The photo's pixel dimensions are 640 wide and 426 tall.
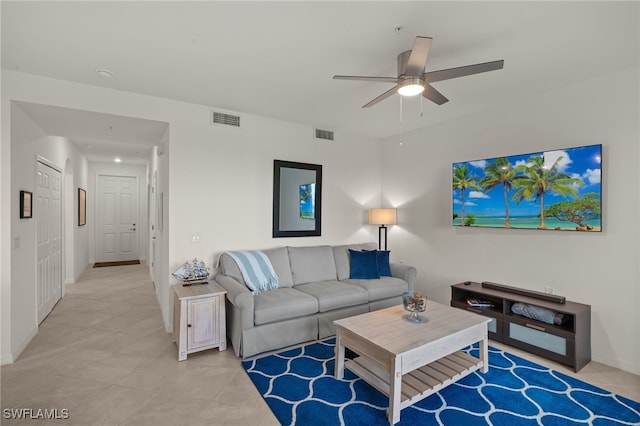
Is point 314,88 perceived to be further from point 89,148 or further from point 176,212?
point 89,148

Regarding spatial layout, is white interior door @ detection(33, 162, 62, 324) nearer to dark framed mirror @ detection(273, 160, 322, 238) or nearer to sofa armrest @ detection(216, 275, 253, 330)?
sofa armrest @ detection(216, 275, 253, 330)

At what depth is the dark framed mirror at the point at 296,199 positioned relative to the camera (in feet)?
14.1

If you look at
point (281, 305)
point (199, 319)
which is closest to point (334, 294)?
point (281, 305)

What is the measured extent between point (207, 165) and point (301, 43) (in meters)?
1.99

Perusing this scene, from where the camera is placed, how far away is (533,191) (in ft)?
10.9

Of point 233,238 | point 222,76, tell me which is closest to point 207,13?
point 222,76

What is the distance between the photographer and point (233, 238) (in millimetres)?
3939

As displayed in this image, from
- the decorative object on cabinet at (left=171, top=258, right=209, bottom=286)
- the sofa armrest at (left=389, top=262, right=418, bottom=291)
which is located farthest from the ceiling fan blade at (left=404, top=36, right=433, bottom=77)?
the decorative object on cabinet at (left=171, top=258, right=209, bottom=286)

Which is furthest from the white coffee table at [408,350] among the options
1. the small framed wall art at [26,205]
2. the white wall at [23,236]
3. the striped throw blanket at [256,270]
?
the small framed wall art at [26,205]

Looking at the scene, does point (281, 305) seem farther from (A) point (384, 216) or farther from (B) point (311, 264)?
(A) point (384, 216)

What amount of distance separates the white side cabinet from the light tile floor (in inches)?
4.7

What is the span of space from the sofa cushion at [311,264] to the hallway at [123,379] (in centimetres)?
125

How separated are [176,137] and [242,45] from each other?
163 cm

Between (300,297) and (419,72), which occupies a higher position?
(419,72)
